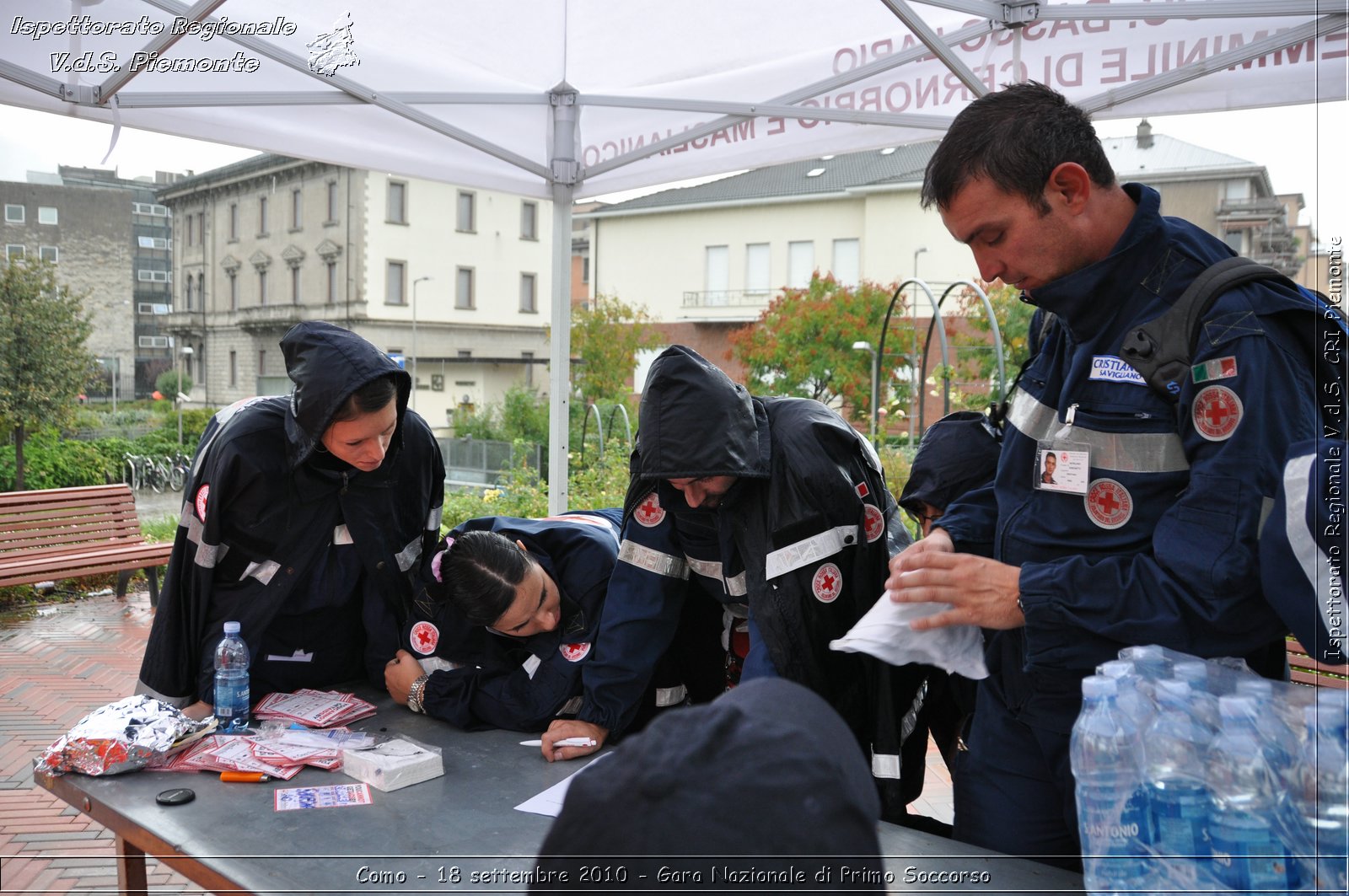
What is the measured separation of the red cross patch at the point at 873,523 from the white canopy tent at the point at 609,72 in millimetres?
1843

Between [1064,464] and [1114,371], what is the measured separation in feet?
0.60

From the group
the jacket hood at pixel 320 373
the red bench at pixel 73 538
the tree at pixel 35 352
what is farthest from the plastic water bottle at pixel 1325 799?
the tree at pixel 35 352

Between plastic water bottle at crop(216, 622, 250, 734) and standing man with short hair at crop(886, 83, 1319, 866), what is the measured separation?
192 cm

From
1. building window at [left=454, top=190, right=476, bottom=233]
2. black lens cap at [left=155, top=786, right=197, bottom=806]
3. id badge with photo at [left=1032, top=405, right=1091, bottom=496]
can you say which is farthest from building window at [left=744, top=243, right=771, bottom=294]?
id badge with photo at [left=1032, top=405, right=1091, bottom=496]

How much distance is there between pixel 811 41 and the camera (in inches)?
164

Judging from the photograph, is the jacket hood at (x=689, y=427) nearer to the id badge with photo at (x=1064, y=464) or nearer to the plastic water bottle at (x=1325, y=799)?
the id badge with photo at (x=1064, y=464)

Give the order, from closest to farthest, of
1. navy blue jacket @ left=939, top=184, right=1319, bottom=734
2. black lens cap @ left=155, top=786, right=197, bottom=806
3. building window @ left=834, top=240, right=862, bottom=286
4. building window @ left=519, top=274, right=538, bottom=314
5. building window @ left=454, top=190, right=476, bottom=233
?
navy blue jacket @ left=939, top=184, right=1319, bottom=734
black lens cap @ left=155, top=786, right=197, bottom=806
building window @ left=834, top=240, right=862, bottom=286
building window @ left=454, top=190, right=476, bottom=233
building window @ left=519, top=274, right=538, bottom=314

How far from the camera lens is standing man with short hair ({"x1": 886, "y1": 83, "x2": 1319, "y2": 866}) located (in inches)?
59.1

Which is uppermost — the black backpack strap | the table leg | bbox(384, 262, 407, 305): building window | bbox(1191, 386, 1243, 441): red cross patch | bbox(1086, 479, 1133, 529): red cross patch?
bbox(384, 262, 407, 305): building window

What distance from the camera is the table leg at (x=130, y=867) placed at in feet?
7.45

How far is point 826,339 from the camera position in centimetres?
2375

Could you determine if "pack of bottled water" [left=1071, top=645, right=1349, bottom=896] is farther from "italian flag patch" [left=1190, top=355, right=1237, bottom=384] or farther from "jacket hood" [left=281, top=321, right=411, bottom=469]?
"jacket hood" [left=281, top=321, right=411, bottom=469]

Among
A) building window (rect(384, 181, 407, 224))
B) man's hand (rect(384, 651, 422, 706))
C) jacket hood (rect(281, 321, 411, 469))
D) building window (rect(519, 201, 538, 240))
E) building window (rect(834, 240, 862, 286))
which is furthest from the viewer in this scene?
building window (rect(519, 201, 538, 240))

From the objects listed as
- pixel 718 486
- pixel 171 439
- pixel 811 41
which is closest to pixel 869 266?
Result: pixel 171 439
